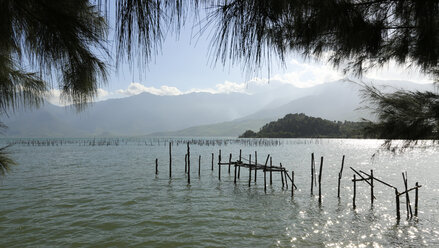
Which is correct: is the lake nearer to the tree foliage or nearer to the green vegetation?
the tree foliage

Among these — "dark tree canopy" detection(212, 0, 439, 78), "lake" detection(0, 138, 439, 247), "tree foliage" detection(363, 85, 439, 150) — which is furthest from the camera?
"lake" detection(0, 138, 439, 247)

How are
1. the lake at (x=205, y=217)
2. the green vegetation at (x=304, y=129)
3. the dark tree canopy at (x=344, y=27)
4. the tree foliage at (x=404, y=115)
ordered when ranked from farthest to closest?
1. the green vegetation at (x=304, y=129)
2. the lake at (x=205, y=217)
3. the tree foliage at (x=404, y=115)
4. the dark tree canopy at (x=344, y=27)

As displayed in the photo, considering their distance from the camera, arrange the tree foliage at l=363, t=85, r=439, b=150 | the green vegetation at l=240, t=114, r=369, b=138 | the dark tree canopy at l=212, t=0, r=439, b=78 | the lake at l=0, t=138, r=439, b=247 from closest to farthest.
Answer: the dark tree canopy at l=212, t=0, r=439, b=78 < the tree foliage at l=363, t=85, r=439, b=150 < the lake at l=0, t=138, r=439, b=247 < the green vegetation at l=240, t=114, r=369, b=138

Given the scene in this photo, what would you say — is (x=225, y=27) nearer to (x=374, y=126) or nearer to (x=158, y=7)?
(x=158, y=7)

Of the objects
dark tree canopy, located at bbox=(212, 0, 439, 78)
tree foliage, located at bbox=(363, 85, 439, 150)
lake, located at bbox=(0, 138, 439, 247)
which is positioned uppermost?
dark tree canopy, located at bbox=(212, 0, 439, 78)

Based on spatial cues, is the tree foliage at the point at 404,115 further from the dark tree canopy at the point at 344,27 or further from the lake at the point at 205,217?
the lake at the point at 205,217

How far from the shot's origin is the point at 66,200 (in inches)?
626

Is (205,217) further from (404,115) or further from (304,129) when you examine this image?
(304,129)

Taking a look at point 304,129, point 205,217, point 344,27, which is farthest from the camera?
point 304,129

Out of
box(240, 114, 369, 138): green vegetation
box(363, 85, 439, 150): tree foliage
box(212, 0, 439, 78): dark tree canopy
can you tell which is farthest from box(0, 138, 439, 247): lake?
box(240, 114, 369, 138): green vegetation

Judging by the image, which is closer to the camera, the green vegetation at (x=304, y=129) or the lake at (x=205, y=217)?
the lake at (x=205, y=217)

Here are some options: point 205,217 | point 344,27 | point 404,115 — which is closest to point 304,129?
point 205,217

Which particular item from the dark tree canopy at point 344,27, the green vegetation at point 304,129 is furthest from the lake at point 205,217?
the green vegetation at point 304,129

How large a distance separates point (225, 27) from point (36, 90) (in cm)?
302
